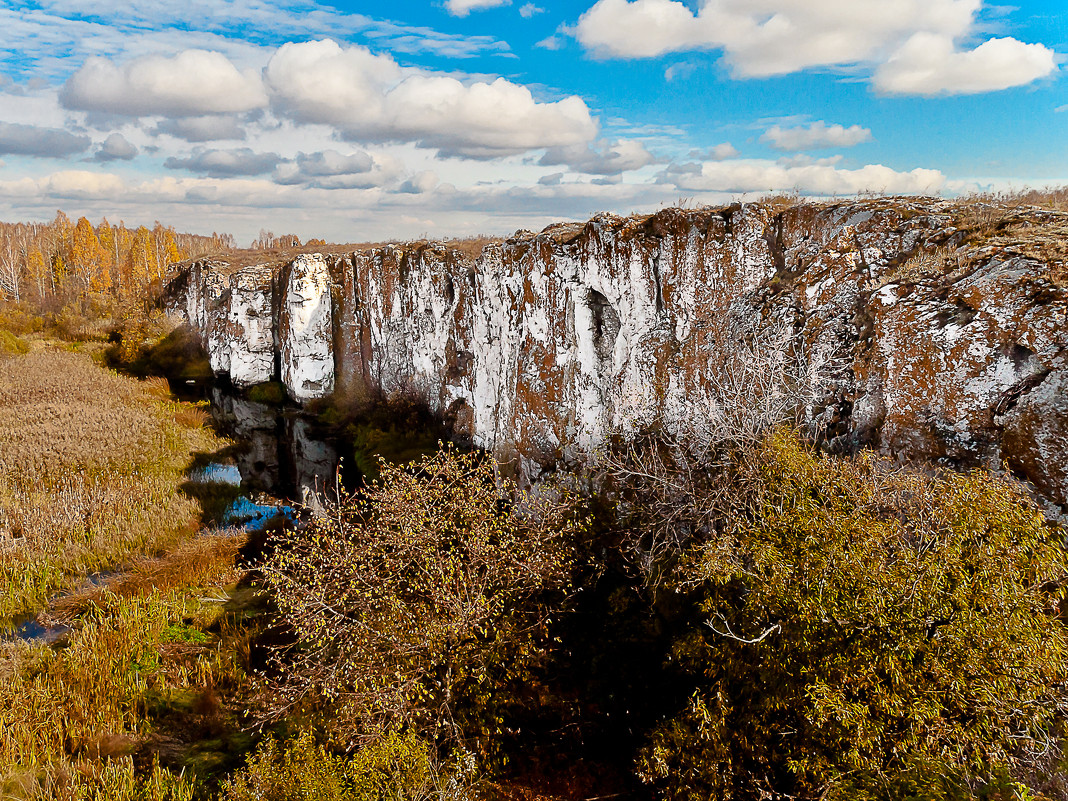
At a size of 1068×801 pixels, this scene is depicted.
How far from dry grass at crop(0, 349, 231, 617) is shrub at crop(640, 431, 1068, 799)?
18.3m

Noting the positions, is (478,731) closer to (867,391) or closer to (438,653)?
(438,653)

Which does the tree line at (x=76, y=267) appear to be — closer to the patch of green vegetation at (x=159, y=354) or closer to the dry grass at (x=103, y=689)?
the patch of green vegetation at (x=159, y=354)

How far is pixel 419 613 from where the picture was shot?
952 centimetres

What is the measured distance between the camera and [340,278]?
34.7 m

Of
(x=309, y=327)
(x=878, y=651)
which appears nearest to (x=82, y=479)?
(x=309, y=327)

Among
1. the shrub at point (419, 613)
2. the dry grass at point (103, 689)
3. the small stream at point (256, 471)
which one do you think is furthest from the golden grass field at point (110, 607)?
the shrub at point (419, 613)

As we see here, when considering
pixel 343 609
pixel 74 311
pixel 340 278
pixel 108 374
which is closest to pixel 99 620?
pixel 343 609

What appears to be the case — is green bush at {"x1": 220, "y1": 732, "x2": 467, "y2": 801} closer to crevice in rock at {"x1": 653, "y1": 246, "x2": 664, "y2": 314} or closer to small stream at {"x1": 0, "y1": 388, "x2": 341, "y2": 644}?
small stream at {"x1": 0, "y1": 388, "x2": 341, "y2": 644}

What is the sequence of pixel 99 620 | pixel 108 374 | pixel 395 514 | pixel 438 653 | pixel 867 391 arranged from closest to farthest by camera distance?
1. pixel 438 653
2. pixel 395 514
3. pixel 867 391
4. pixel 99 620
5. pixel 108 374

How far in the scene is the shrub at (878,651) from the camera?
561cm

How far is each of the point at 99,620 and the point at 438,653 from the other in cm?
1108

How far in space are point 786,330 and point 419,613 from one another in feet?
29.6

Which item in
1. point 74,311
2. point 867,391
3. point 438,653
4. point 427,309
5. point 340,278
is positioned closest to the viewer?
point 438,653

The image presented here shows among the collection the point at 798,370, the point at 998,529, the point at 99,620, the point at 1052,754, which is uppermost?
the point at 798,370
